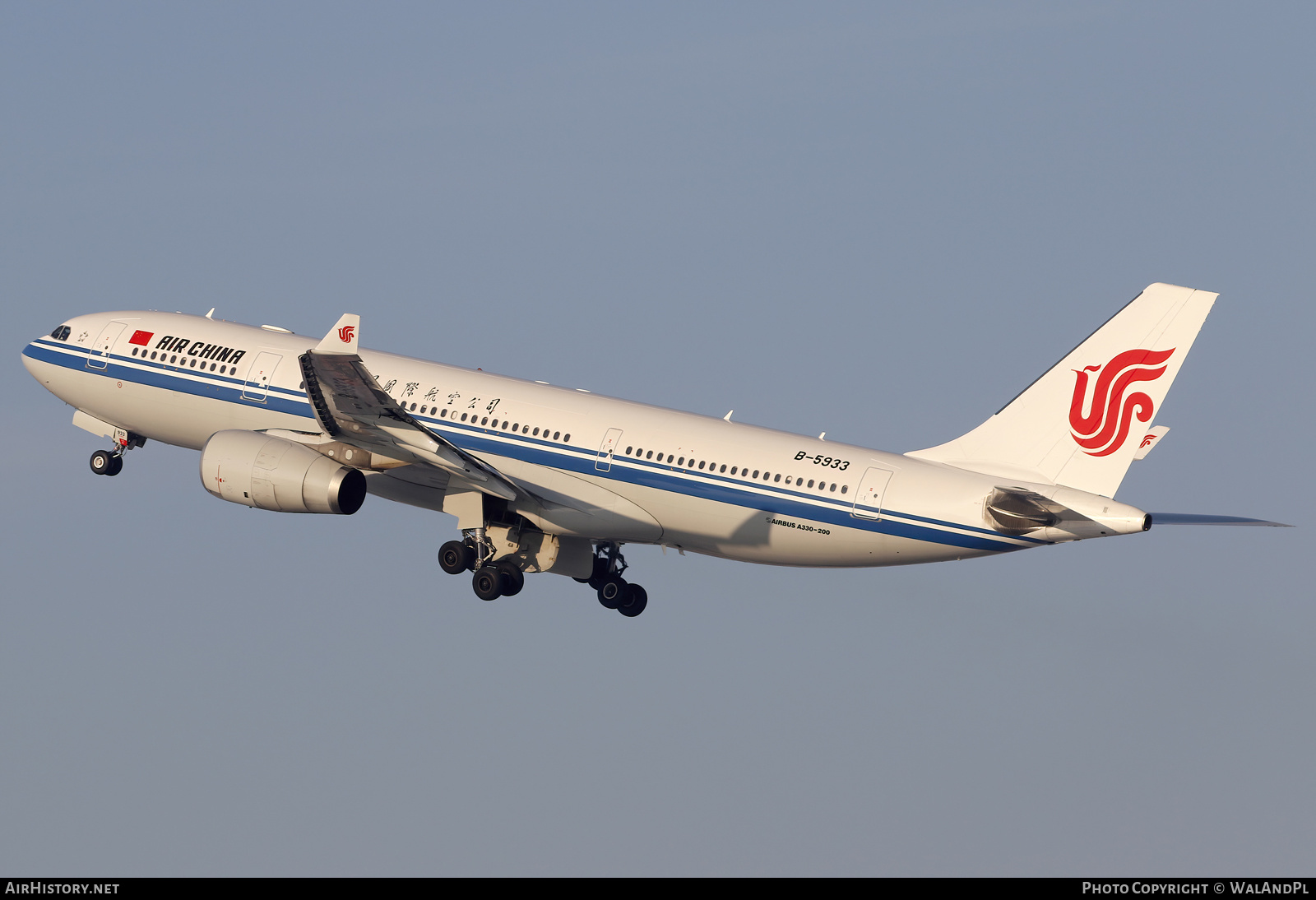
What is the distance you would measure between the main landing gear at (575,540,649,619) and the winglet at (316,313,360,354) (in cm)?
1235

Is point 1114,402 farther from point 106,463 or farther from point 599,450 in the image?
point 106,463

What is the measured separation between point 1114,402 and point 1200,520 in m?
3.35

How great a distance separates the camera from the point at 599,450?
145 ft

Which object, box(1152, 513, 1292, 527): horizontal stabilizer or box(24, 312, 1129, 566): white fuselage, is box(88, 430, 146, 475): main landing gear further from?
box(1152, 513, 1292, 527): horizontal stabilizer

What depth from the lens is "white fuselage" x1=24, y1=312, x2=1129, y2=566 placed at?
41.2 meters

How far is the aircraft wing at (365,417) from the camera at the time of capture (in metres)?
39.8

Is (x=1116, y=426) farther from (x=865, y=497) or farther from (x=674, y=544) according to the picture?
(x=674, y=544)

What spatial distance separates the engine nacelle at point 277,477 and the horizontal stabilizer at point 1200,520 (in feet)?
61.8

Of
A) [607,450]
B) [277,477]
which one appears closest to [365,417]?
[277,477]

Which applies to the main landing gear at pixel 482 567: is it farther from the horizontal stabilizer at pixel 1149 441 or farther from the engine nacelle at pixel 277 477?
the horizontal stabilizer at pixel 1149 441

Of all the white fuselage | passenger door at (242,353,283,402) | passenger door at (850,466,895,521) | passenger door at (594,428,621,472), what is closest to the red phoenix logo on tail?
the white fuselage

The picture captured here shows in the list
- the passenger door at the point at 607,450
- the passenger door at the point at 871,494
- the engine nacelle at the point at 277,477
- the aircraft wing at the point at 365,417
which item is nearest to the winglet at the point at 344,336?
the aircraft wing at the point at 365,417

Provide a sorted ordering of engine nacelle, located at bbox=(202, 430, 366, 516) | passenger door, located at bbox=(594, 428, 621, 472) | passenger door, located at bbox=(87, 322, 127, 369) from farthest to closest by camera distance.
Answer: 1. passenger door, located at bbox=(87, 322, 127, 369)
2. passenger door, located at bbox=(594, 428, 621, 472)
3. engine nacelle, located at bbox=(202, 430, 366, 516)

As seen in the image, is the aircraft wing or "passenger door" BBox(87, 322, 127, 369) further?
"passenger door" BBox(87, 322, 127, 369)
